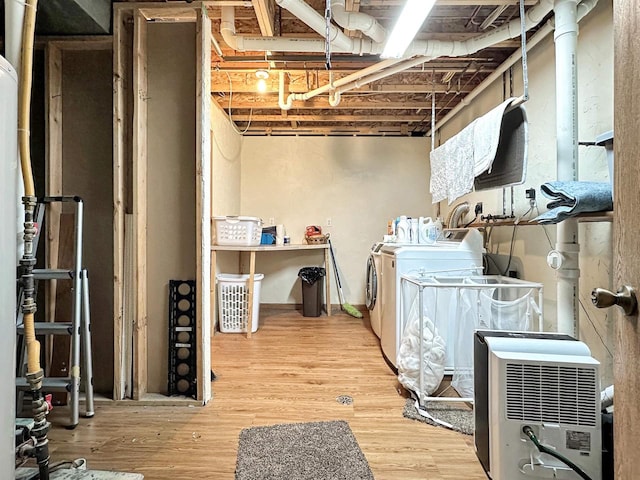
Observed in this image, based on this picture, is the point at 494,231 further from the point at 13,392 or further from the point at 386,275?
the point at 13,392

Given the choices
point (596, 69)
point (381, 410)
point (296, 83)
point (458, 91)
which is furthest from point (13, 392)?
point (458, 91)

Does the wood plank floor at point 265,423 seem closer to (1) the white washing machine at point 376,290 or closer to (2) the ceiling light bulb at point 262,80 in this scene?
(1) the white washing machine at point 376,290

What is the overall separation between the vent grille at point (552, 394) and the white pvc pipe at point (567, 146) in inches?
28.6

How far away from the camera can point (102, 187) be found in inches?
89.0

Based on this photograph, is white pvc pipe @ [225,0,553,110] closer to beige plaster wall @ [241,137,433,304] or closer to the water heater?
the water heater

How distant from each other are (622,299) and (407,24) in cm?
163

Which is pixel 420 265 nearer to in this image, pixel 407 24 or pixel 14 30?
pixel 407 24

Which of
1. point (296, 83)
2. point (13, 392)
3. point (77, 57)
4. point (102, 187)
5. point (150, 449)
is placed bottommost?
point (150, 449)

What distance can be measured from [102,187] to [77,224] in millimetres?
420

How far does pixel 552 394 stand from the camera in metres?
1.27

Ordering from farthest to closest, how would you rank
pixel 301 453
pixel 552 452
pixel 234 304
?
pixel 234 304 → pixel 301 453 → pixel 552 452

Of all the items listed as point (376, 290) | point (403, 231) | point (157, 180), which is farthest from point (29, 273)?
point (376, 290)

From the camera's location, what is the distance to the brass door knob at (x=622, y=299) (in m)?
0.69

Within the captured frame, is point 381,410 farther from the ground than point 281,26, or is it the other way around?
point 281,26
